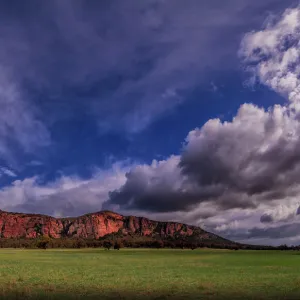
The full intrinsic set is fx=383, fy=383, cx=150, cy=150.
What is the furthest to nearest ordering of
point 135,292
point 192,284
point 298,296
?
1. point 192,284
2. point 135,292
3. point 298,296

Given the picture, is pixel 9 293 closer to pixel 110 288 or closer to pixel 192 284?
pixel 110 288

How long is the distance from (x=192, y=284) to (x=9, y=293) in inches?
651

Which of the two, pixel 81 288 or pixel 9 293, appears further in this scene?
pixel 81 288

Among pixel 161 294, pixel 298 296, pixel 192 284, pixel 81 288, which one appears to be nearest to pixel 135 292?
pixel 161 294

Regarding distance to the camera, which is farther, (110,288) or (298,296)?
(110,288)

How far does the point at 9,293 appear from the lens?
29250mm

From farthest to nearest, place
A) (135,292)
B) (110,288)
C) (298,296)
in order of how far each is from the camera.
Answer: (110,288)
(135,292)
(298,296)

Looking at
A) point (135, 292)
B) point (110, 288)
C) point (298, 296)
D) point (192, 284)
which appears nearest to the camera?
point (298, 296)

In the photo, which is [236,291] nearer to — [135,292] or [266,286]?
[266,286]

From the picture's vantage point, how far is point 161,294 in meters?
29.7

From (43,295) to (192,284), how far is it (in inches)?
571

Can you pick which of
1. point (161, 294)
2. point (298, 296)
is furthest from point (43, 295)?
point (298, 296)

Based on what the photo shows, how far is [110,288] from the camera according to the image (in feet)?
109

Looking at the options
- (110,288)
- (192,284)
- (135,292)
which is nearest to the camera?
(135,292)
